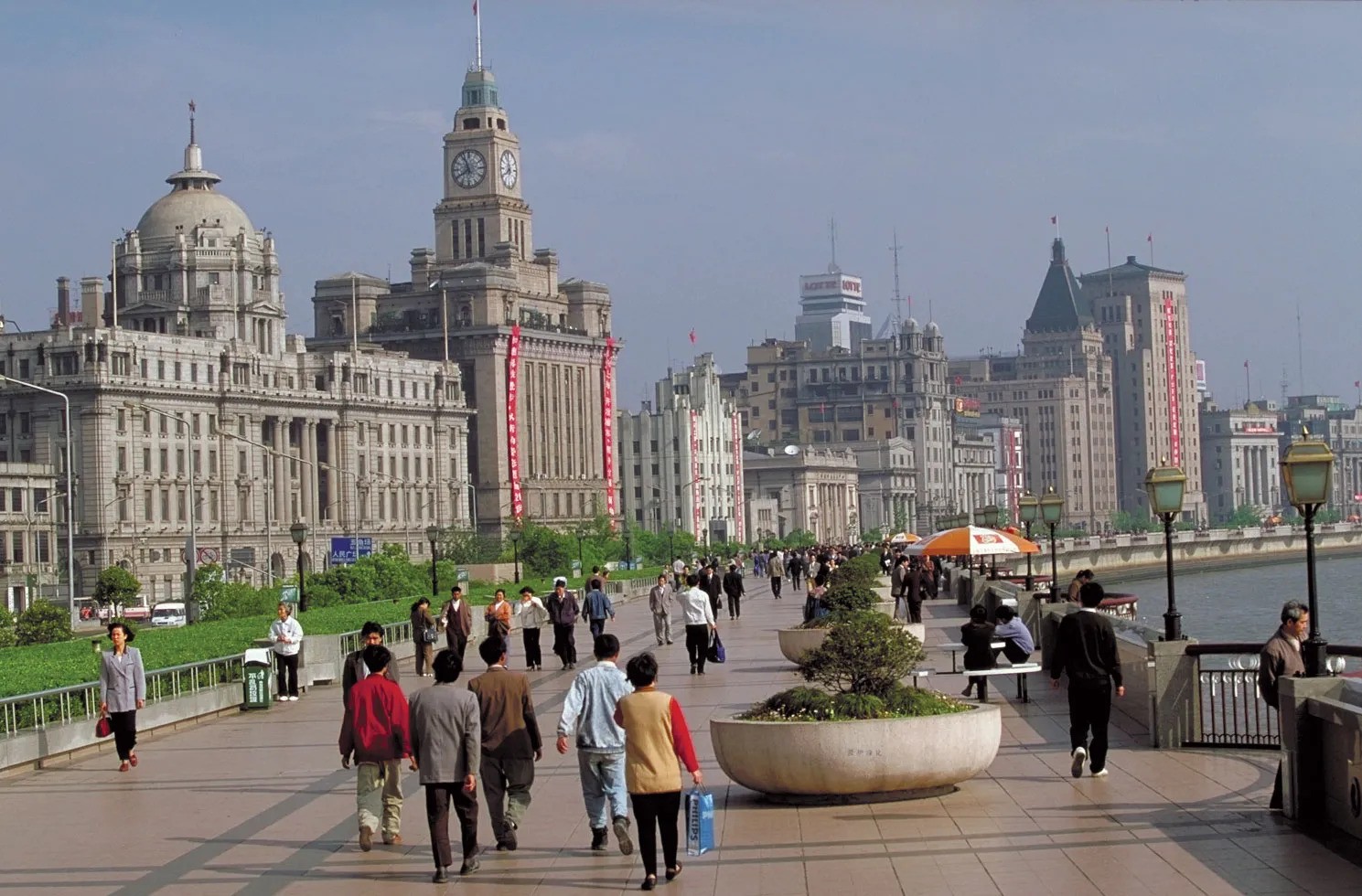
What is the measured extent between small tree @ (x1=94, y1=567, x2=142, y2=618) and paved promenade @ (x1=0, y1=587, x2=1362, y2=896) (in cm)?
5417

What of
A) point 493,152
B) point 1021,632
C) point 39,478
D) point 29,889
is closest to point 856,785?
point 29,889

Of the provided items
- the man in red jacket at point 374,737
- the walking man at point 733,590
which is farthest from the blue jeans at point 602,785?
the walking man at point 733,590

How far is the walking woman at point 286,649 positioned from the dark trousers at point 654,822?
55.1ft

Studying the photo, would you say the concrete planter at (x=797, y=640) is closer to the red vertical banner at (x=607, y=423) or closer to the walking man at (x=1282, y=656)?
the walking man at (x=1282, y=656)

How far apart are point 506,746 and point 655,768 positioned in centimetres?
187

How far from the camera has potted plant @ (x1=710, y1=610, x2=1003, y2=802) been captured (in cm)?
1705

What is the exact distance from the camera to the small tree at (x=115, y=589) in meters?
75.2

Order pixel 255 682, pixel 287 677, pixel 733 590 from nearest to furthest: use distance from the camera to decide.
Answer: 1. pixel 255 682
2. pixel 287 677
3. pixel 733 590

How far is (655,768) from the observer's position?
14289 mm

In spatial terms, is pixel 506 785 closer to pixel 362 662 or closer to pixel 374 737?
pixel 374 737

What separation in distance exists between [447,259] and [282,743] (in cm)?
14633

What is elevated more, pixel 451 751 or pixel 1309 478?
pixel 1309 478

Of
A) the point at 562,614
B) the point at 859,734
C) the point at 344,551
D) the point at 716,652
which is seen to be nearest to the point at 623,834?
the point at 859,734

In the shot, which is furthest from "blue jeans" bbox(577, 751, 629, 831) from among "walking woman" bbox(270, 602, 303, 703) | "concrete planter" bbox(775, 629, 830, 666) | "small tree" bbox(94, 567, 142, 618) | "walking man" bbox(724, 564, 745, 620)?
"small tree" bbox(94, 567, 142, 618)
